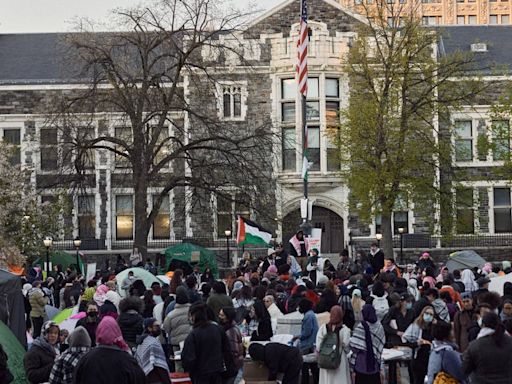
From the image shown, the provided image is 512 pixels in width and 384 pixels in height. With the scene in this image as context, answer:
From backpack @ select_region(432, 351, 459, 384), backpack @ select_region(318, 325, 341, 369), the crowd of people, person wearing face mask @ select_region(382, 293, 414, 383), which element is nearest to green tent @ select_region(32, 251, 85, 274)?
the crowd of people

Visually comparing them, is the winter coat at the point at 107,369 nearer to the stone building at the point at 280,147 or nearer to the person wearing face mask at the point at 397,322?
the person wearing face mask at the point at 397,322

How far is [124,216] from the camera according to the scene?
49531 mm

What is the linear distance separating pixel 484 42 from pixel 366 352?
131 ft

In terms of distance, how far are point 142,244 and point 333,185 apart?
10408 mm

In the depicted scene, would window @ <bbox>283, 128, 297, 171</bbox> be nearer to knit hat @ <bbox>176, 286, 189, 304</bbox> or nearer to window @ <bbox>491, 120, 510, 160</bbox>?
window @ <bbox>491, 120, 510, 160</bbox>

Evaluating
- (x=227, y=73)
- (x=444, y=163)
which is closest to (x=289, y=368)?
(x=444, y=163)

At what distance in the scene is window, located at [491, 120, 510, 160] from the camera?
42688 mm

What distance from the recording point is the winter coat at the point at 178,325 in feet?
54.7

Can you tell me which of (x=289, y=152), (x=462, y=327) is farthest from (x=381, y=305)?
(x=289, y=152)

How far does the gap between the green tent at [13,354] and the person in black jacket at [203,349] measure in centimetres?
199

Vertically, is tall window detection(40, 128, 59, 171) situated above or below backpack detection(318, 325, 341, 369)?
above

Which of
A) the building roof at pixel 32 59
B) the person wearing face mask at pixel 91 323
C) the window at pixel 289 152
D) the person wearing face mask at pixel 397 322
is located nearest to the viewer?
the person wearing face mask at pixel 91 323

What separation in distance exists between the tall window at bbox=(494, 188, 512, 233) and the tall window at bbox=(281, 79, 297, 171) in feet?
30.8

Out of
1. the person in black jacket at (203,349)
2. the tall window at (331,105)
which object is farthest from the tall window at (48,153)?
the person in black jacket at (203,349)
